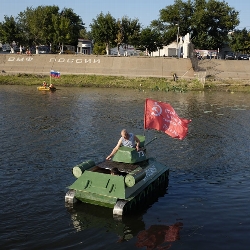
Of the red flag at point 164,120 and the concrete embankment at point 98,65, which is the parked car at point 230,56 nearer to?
the concrete embankment at point 98,65

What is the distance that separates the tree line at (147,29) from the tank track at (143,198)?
7056 cm

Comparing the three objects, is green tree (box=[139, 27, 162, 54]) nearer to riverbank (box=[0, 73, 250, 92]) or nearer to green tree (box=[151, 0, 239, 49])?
green tree (box=[151, 0, 239, 49])

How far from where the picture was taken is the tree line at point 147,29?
8444 centimetres

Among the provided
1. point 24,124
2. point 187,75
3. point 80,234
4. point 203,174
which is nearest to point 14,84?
point 187,75

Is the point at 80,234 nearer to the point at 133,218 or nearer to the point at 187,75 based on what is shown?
the point at 133,218

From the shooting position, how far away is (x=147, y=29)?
84312 millimetres

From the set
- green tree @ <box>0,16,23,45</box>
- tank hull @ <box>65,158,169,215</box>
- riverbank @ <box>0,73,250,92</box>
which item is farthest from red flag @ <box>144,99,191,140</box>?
green tree @ <box>0,16,23,45</box>

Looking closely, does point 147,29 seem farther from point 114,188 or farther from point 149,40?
point 114,188

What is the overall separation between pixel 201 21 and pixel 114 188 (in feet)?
287

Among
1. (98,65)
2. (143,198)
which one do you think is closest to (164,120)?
(143,198)

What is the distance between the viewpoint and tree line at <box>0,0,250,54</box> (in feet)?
277

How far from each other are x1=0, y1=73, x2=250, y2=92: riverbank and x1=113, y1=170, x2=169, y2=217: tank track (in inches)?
1638

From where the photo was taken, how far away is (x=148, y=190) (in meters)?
14.4

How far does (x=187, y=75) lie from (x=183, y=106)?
82.9 ft
